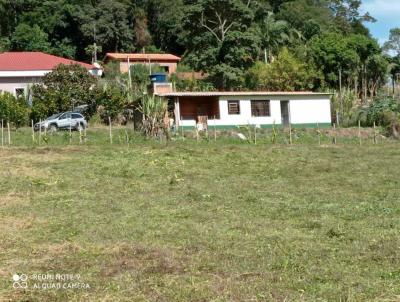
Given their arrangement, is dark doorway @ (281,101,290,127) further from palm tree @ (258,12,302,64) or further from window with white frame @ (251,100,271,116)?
palm tree @ (258,12,302,64)

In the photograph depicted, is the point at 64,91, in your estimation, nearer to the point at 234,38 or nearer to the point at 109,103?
the point at 109,103

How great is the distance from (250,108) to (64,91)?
434 inches

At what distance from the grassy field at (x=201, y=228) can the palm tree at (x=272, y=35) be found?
31.6 metres

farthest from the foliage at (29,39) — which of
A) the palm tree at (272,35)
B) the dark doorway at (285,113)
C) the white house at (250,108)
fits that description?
the dark doorway at (285,113)

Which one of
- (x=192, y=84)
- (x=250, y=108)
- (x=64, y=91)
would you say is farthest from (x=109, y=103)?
(x=192, y=84)

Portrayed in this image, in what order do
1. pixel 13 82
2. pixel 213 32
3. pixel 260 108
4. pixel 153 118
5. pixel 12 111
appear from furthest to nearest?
1. pixel 213 32
2. pixel 13 82
3. pixel 260 108
4. pixel 12 111
5. pixel 153 118

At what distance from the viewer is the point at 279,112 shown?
32.2m

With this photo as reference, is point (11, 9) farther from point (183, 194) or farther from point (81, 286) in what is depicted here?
point (81, 286)

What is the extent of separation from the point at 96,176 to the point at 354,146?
419 inches

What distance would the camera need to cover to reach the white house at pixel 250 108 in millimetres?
30594

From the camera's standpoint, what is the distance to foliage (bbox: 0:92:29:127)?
2917 cm

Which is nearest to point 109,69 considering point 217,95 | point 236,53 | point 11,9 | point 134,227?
point 236,53

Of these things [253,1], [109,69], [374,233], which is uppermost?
[253,1]

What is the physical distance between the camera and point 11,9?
54656 millimetres
